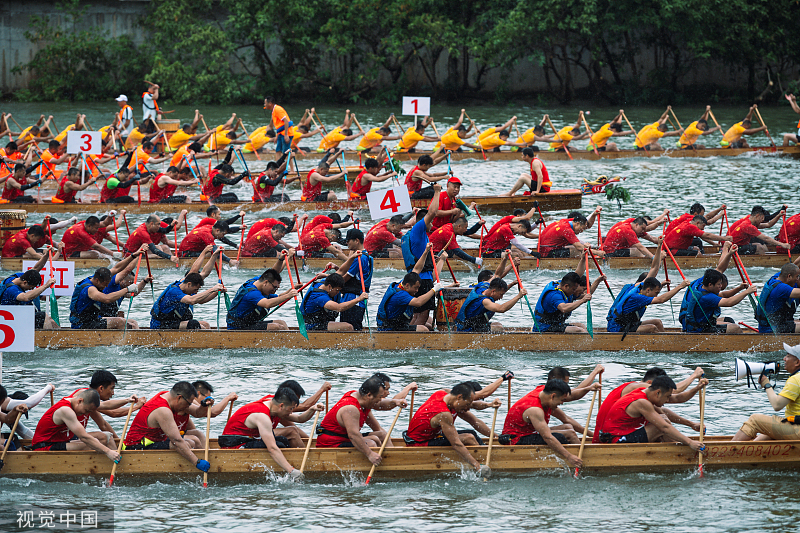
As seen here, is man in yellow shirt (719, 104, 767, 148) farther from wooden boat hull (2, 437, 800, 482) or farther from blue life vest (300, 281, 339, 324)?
wooden boat hull (2, 437, 800, 482)

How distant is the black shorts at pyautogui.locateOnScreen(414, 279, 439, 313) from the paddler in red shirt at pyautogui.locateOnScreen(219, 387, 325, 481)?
11.0 feet

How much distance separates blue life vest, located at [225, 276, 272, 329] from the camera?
11.3 metres

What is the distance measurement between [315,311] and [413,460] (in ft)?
12.0

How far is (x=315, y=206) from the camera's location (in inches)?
719

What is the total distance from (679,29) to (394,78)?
11.0 m

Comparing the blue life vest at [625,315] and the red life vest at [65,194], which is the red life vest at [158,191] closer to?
the red life vest at [65,194]

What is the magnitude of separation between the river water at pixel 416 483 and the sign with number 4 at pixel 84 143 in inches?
174

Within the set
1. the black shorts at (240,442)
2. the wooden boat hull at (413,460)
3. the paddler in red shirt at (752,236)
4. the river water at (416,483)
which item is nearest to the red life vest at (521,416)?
the wooden boat hull at (413,460)

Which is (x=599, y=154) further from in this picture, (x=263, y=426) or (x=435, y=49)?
(x=263, y=426)

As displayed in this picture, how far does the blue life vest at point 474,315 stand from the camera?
36.6 feet

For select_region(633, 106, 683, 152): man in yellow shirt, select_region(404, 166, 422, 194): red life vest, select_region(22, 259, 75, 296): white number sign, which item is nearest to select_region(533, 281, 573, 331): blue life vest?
select_region(22, 259, 75, 296): white number sign

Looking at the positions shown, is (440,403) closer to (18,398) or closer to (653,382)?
(653,382)

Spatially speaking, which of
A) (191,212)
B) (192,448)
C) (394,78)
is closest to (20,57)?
(394,78)

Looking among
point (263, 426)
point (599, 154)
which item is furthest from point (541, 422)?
point (599, 154)
